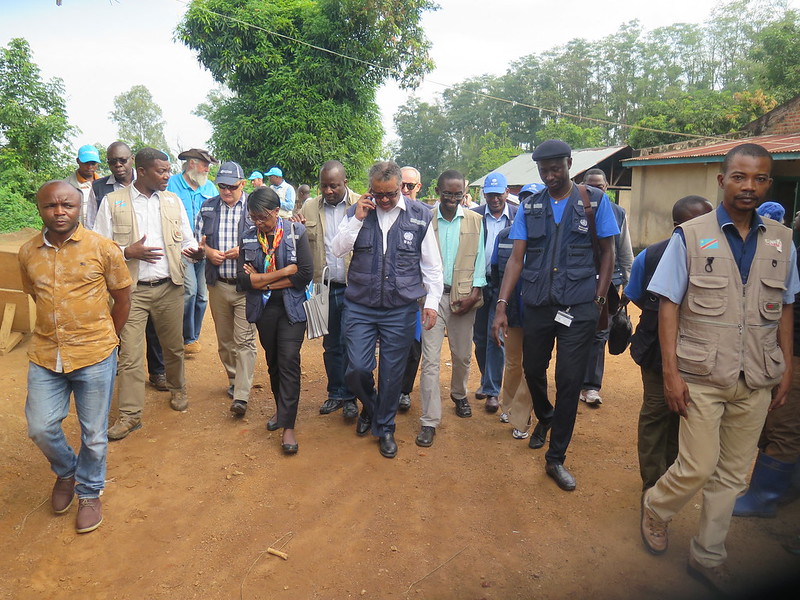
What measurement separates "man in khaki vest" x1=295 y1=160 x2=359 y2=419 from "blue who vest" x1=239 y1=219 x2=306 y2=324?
50 centimetres

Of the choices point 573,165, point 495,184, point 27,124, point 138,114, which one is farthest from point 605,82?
point 495,184

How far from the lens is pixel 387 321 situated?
426cm

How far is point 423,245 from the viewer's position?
433 centimetres

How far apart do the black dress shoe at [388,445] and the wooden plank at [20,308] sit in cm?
443

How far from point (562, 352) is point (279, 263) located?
2.11 metres

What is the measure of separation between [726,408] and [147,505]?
10.8 ft

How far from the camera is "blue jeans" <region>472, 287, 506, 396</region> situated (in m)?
5.34

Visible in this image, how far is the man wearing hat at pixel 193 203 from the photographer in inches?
254

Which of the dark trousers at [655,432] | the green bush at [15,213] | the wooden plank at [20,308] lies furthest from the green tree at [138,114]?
the dark trousers at [655,432]

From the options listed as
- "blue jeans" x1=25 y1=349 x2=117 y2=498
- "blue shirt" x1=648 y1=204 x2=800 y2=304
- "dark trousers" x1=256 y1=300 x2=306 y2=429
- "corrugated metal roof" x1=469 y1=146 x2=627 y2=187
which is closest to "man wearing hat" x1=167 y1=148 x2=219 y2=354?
"dark trousers" x1=256 y1=300 x2=306 y2=429

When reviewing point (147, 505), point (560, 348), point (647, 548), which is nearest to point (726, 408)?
point (647, 548)

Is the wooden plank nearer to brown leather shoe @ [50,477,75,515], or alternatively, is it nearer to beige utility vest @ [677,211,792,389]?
brown leather shoe @ [50,477,75,515]

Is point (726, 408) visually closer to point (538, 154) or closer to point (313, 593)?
point (538, 154)

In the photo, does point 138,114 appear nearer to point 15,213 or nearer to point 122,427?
point 15,213
